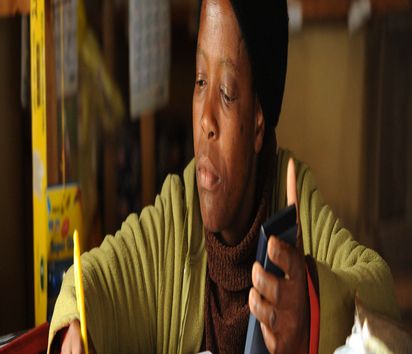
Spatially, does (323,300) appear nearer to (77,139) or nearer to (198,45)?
(198,45)

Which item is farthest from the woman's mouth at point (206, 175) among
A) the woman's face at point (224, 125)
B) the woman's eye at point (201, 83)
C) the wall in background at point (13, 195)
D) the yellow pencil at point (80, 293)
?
the wall in background at point (13, 195)

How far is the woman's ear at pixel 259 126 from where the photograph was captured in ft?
3.46

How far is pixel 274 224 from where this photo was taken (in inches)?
39.4

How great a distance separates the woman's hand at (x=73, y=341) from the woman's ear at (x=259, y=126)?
15.4 inches

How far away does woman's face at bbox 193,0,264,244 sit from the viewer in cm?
105

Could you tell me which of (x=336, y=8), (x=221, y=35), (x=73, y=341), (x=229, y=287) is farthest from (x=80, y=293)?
(x=336, y=8)

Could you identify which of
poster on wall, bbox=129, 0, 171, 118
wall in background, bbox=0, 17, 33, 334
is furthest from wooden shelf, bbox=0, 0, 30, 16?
poster on wall, bbox=129, 0, 171, 118

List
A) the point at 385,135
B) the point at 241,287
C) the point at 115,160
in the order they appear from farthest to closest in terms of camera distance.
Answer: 1. the point at 115,160
2. the point at 241,287
3. the point at 385,135

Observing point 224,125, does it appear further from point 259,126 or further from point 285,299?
point 285,299

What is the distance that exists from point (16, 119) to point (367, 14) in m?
0.79

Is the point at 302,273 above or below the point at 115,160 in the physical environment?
below

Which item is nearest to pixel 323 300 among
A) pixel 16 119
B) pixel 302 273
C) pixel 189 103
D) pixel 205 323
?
pixel 302 273

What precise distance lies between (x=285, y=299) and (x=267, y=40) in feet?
1.18

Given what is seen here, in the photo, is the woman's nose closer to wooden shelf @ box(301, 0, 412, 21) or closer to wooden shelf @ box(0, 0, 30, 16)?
wooden shelf @ box(301, 0, 412, 21)
